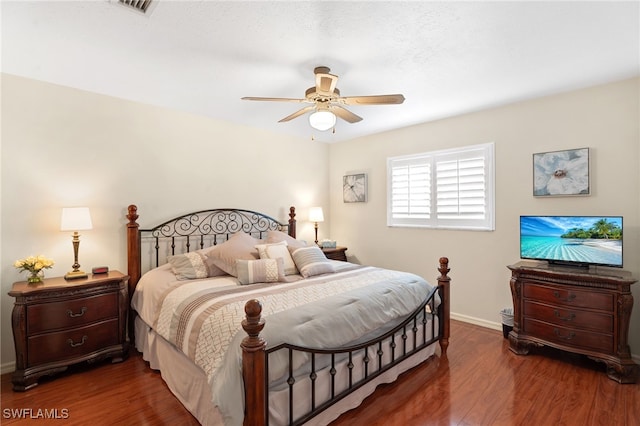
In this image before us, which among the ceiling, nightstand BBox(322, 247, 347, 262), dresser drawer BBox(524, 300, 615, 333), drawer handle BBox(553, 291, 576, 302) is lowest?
dresser drawer BBox(524, 300, 615, 333)

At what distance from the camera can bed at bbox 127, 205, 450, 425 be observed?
175 centimetres

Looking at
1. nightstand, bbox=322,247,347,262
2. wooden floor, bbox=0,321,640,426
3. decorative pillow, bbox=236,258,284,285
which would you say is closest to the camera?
wooden floor, bbox=0,321,640,426

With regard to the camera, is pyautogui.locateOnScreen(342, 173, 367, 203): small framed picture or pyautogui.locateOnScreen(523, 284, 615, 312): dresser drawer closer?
pyautogui.locateOnScreen(523, 284, 615, 312): dresser drawer

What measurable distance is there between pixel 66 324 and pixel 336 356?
7.55ft

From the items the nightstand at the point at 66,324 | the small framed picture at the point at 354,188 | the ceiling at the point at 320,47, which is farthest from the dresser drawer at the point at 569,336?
the nightstand at the point at 66,324

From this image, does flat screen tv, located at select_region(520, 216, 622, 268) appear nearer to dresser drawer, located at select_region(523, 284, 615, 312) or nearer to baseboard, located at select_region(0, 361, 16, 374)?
dresser drawer, located at select_region(523, 284, 615, 312)

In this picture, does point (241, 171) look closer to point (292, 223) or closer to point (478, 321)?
point (292, 223)

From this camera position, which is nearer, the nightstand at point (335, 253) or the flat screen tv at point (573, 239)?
the flat screen tv at point (573, 239)

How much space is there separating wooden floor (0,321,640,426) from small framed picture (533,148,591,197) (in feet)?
5.41

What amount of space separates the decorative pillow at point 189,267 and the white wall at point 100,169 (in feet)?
2.43

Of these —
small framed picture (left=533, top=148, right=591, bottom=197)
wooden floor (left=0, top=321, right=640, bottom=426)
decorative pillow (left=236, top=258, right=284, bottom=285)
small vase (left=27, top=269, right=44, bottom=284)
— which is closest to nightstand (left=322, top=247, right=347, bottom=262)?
decorative pillow (left=236, top=258, right=284, bottom=285)

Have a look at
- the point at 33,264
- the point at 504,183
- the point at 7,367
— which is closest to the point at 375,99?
the point at 504,183

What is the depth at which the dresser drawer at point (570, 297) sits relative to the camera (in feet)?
8.75

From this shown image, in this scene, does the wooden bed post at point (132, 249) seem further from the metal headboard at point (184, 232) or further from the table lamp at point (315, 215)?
the table lamp at point (315, 215)
